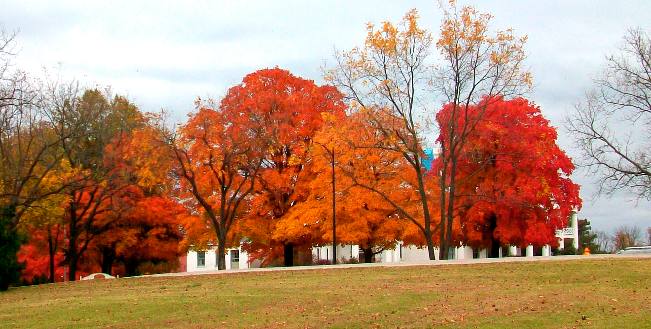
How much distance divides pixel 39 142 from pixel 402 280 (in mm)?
28840

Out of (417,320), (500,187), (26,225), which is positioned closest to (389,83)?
(500,187)

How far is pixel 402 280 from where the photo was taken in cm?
2758

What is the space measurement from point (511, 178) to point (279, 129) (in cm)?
1359

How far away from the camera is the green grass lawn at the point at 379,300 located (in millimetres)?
18562

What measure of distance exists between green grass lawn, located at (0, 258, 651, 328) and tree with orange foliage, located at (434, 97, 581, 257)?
602 inches

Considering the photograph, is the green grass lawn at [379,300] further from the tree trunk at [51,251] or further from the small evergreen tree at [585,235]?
the small evergreen tree at [585,235]

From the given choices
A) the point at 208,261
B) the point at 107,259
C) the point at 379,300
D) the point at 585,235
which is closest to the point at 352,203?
the point at 107,259

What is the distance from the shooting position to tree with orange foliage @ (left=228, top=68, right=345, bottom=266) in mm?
47781

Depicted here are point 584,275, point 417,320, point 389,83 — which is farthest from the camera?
point 389,83

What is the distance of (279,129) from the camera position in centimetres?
4741

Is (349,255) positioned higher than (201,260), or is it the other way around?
(349,255)

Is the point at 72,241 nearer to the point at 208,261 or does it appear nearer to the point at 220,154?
the point at 220,154

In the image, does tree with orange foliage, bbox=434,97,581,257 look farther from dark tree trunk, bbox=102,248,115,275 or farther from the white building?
dark tree trunk, bbox=102,248,115,275

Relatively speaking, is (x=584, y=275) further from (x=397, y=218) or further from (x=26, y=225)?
(x=26, y=225)
